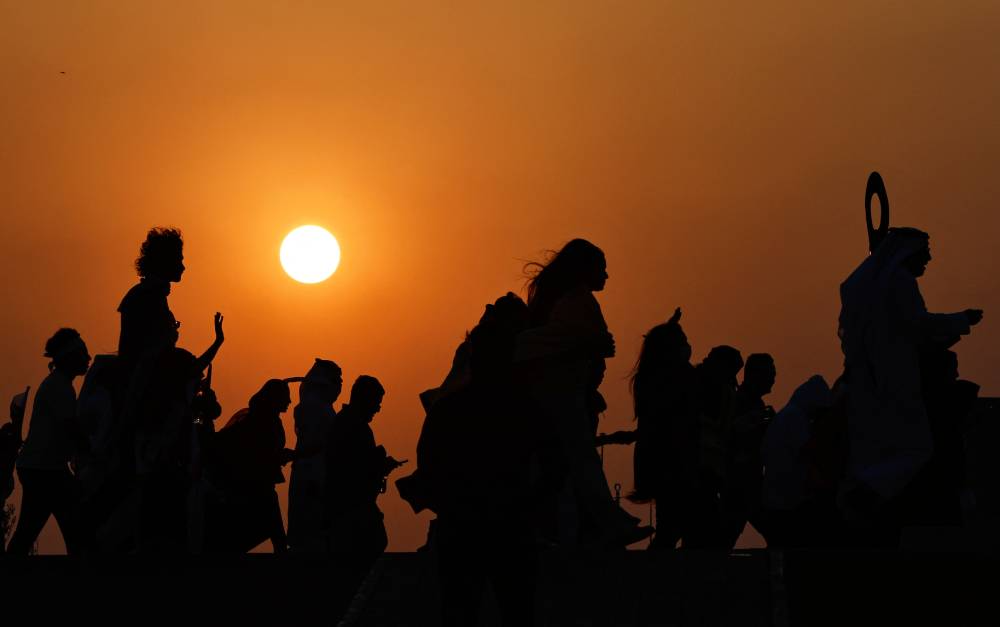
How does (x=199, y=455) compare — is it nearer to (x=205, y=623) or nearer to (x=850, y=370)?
(x=205, y=623)

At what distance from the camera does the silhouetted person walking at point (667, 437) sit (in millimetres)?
13234

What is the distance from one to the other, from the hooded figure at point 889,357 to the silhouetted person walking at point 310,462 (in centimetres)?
500

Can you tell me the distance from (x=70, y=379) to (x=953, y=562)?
6.78 meters

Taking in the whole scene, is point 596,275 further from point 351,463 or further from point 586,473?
point 351,463

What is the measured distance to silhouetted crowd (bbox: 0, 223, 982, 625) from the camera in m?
11.9

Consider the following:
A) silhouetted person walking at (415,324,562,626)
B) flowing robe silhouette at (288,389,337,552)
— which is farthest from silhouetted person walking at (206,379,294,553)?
silhouetted person walking at (415,324,562,626)

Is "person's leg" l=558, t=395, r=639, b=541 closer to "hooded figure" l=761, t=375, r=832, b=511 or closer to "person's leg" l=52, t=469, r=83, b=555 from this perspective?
"hooded figure" l=761, t=375, r=832, b=511

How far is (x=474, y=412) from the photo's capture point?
7.79 meters

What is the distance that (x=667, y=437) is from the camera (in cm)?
1329

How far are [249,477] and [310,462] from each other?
61.5 inches

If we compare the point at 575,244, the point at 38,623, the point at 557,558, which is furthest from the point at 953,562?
the point at 38,623

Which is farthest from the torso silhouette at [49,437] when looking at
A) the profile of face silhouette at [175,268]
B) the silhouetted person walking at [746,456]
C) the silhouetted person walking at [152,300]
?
the silhouetted person walking at [746,456]

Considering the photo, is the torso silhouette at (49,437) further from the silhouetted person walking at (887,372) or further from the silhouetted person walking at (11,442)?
the silhouetted person walking at (887,372)

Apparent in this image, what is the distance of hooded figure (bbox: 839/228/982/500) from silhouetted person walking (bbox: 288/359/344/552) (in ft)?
16.4
